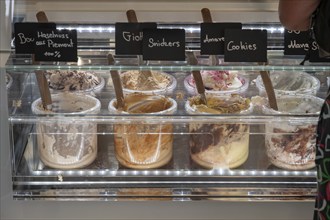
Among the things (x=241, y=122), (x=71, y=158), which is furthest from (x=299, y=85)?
(x=71, y=158)

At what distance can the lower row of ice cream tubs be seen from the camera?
1.94 meters

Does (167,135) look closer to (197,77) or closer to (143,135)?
(143,135)

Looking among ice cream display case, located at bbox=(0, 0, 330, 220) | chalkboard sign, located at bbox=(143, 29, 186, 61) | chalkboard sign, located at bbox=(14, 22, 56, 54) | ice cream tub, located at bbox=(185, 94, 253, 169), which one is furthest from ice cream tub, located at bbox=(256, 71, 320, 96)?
chalkboard sign, located at bbox=(14, 22, 56, 54)

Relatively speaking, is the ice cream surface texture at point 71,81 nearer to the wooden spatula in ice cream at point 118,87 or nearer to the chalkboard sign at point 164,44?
the wooden spatula in ice cream at point 118,87

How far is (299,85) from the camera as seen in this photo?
6.73 feet

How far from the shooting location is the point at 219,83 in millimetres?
2023

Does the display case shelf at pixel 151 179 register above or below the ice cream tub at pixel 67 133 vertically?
below

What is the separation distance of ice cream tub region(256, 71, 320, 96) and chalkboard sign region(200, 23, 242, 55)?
300 millimetres

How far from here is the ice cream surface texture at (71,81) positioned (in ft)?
6.52

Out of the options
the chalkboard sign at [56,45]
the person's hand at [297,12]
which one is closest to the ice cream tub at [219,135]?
the chalkboard sign at [56,45]

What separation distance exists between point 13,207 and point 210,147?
62 cm

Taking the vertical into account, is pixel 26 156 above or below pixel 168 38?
below

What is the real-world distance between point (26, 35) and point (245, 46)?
0.58m

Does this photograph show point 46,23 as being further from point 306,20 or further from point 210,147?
point 306,20
